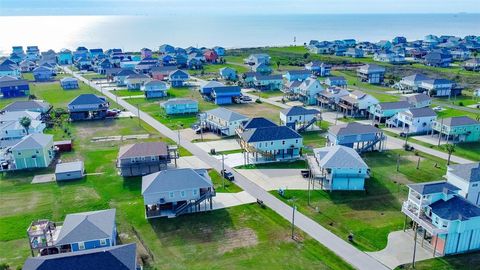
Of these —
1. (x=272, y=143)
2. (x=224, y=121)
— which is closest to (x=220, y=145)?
(x=224, y=121)

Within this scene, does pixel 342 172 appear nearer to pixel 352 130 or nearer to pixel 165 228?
pixel 352 130

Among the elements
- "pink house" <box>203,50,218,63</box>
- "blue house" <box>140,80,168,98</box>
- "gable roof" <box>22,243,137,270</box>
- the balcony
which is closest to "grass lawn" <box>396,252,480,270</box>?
the balcony

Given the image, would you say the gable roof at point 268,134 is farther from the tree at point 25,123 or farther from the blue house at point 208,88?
the blue house at point 208,88

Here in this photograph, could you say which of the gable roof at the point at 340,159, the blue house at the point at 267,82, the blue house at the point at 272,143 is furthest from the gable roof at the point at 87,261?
the blue house at the point at 267,82

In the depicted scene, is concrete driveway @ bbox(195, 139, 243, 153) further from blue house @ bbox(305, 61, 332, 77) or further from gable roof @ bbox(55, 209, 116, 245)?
blue house @ bbox(305, 61, 332, 77)

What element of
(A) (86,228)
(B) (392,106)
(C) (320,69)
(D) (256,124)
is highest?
(C) (320,69)
